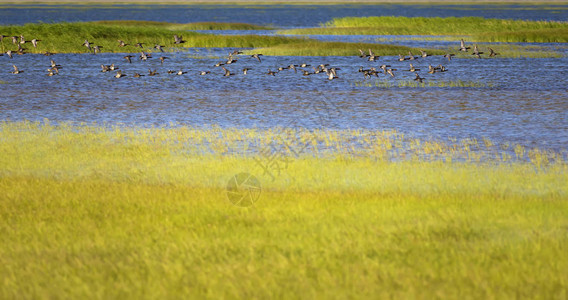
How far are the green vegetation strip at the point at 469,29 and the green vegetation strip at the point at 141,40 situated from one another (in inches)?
563

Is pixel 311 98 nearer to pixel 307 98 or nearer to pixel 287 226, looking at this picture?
pixel 307 98

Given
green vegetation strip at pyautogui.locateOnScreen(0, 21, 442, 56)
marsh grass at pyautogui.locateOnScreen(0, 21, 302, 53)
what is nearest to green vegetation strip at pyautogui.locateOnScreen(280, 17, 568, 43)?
green vegetation strip at pyautogui.locateOnScreen(0, 21, 442, 56)

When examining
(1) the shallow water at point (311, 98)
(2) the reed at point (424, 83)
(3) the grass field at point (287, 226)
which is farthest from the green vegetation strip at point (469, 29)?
(3) the grass field at point (287, 226)

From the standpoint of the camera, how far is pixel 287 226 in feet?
38.6

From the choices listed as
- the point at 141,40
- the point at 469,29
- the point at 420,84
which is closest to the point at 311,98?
the point at 420,84

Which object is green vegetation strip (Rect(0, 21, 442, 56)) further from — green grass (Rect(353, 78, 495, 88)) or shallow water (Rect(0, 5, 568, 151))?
green grass (Rect(353, 78, 495, 88))

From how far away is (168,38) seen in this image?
2562 inches

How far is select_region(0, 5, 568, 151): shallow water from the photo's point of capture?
86.1ft

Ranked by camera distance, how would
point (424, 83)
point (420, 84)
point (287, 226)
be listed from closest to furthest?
point (287, 226) < point (420, 84) < point (424, 83)

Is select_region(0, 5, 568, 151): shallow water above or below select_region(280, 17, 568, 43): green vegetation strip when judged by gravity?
above

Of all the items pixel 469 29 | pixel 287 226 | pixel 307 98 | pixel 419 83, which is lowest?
pixel 469 29

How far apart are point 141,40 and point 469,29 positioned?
35644mm

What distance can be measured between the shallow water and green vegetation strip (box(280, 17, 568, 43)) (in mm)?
15778

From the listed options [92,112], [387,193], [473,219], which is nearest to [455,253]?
[473,219]
